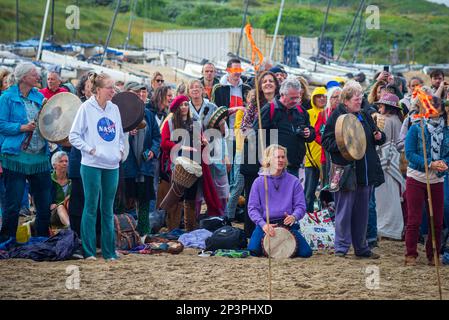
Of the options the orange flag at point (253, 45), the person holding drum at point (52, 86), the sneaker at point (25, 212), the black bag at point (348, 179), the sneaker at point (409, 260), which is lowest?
the sneaker at point (25, 212)

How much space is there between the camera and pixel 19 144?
32.6 feet

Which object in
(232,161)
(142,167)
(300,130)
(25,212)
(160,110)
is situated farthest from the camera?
(25,212)

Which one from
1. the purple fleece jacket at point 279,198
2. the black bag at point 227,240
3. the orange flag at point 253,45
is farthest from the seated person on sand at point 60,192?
the orange flag at point 253,45

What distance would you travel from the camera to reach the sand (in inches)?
309

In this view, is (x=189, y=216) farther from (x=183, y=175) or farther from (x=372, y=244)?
(x=372, y=244)

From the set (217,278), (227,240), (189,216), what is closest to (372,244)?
(227,240)

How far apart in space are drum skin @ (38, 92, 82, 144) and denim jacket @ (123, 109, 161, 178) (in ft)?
3.89

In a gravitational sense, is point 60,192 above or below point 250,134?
below

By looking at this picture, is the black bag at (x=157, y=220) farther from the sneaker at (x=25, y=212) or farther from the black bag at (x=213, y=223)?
the sneaker at (x=25, y=212)

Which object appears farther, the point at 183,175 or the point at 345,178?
the point at 183,175

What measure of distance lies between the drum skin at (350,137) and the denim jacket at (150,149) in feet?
7.92

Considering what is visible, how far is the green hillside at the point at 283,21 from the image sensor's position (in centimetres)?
5147

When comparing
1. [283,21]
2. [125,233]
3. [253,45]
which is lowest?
[125,233]

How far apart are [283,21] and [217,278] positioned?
59168 millimetres
